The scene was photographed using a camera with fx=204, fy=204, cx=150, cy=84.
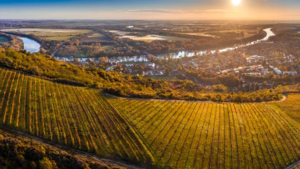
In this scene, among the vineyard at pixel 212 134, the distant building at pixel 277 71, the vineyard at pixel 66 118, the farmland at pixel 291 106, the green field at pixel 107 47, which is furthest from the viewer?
the green field at pixel 107 47

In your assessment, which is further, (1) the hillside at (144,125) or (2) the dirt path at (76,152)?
(1) the hillside at (144,125)

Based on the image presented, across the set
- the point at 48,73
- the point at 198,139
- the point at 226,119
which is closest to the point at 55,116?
the point at 48,73

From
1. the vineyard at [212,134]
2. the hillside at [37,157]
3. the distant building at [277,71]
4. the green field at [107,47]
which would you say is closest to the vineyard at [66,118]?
the hillside at [37,157]

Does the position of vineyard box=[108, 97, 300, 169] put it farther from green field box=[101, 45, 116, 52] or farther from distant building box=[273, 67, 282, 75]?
green field box=[101, 45, 116, 52]

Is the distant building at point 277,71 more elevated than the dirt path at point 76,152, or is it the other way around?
the dirt path at point 76,152

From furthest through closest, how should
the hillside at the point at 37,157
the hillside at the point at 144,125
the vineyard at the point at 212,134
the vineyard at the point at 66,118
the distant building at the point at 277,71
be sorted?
1. the distant building at the point at 277,71
2. the vineyard at the point at 212,134
3. the hillside at the point at 144,125
4. the vineyard at the point at 66,118
5. the hillside at the point at 37,157

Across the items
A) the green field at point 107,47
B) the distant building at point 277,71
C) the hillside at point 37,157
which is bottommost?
the distant building at point 277,71

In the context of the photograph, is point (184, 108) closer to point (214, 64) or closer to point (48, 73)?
point (48, 73)

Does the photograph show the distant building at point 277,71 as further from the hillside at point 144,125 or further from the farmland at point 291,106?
the hillside at point 144,125
